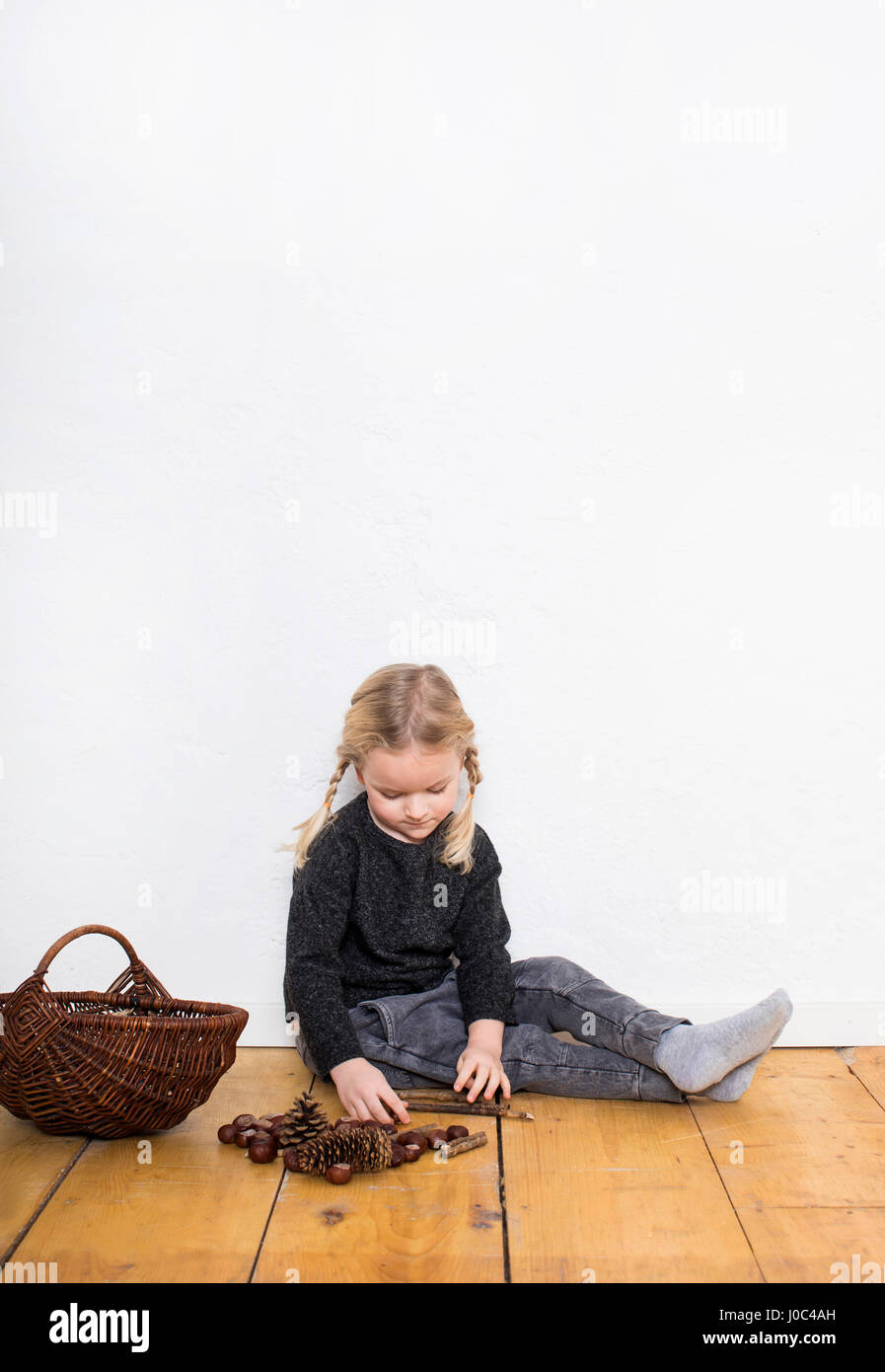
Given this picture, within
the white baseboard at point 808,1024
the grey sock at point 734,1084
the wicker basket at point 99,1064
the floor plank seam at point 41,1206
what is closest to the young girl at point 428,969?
the grey sock at point 734,1084

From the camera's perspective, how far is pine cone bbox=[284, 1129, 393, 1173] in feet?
4.60

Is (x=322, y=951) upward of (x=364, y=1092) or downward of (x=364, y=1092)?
upward

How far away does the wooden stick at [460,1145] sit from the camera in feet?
4.83

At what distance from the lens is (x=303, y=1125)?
1.46 m

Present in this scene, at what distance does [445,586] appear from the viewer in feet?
6.26

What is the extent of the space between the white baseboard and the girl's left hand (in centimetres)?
37

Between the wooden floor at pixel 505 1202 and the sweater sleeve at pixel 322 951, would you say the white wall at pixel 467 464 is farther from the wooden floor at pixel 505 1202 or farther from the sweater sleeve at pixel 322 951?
the wooden floor at pixel 505 1202

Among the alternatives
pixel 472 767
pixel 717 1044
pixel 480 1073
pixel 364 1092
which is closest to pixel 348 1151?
pixel 364 1092

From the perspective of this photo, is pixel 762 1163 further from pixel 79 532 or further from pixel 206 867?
pixel 79 532

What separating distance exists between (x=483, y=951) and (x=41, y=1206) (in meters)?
0.72

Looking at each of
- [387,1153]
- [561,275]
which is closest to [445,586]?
[561,275]

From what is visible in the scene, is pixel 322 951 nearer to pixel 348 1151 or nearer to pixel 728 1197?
pixel 348 1151

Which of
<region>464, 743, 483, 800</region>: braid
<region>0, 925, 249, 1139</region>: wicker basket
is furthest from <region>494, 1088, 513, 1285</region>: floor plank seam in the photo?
<region>464, 743, 483, 800</region>: braid

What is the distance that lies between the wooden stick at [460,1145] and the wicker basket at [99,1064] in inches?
12.2
